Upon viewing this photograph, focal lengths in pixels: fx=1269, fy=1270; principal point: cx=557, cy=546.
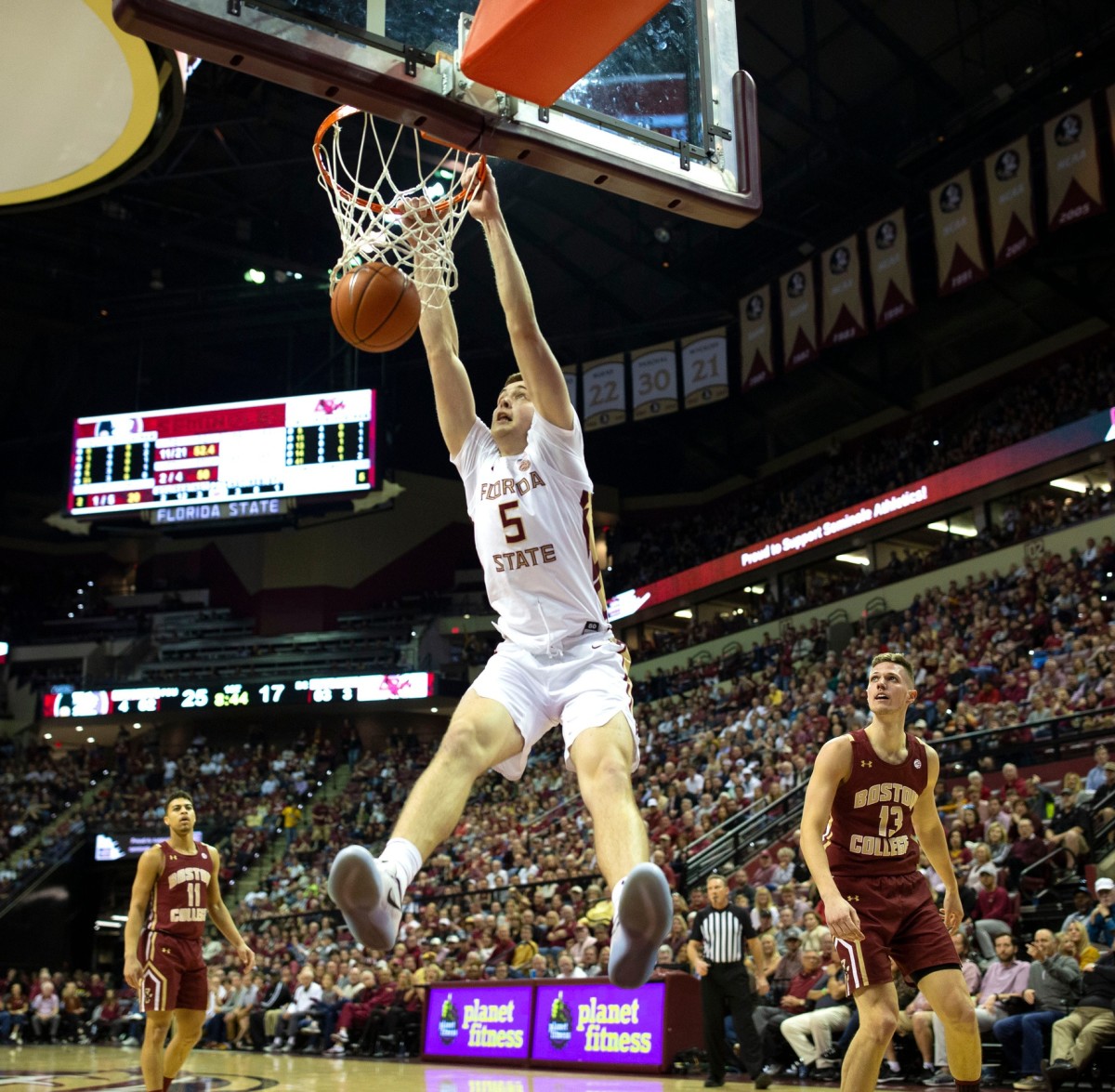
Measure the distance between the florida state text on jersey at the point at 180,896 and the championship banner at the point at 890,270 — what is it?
58.0ft

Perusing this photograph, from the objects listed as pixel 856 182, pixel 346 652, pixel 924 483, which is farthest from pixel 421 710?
pixel 856 182

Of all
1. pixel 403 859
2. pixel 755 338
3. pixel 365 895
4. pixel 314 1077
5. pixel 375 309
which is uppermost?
pixel 755 338

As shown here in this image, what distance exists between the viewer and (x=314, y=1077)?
Result: 1166 cm

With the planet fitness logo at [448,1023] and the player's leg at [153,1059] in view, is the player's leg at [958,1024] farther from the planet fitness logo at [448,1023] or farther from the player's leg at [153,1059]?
the planet fitness logo at [448,1023]

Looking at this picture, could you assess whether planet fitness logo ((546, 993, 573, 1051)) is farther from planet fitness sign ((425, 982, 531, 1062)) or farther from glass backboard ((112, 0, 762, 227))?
glass backboard ((112, 0, 762, 227))

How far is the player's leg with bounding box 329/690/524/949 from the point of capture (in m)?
3.45

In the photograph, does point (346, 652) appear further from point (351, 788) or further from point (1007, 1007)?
point (1007, 1007)

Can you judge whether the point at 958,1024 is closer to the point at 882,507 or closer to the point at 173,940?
the point at 173,940

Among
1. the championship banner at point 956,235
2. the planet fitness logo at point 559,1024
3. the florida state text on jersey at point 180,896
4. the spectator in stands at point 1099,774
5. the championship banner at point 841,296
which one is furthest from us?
the championship banner at point 841,296

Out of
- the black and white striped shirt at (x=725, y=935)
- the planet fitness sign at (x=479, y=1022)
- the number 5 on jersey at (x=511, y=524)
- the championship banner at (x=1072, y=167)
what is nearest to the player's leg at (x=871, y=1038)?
the number 5 on jersey at (x=511, y=524)

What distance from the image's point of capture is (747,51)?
2162cm

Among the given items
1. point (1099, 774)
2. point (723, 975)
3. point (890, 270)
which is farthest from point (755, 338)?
point (723, 975)

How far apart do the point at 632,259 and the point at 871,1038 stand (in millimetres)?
24898

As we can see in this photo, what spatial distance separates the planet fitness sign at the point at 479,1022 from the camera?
12.9 meters
